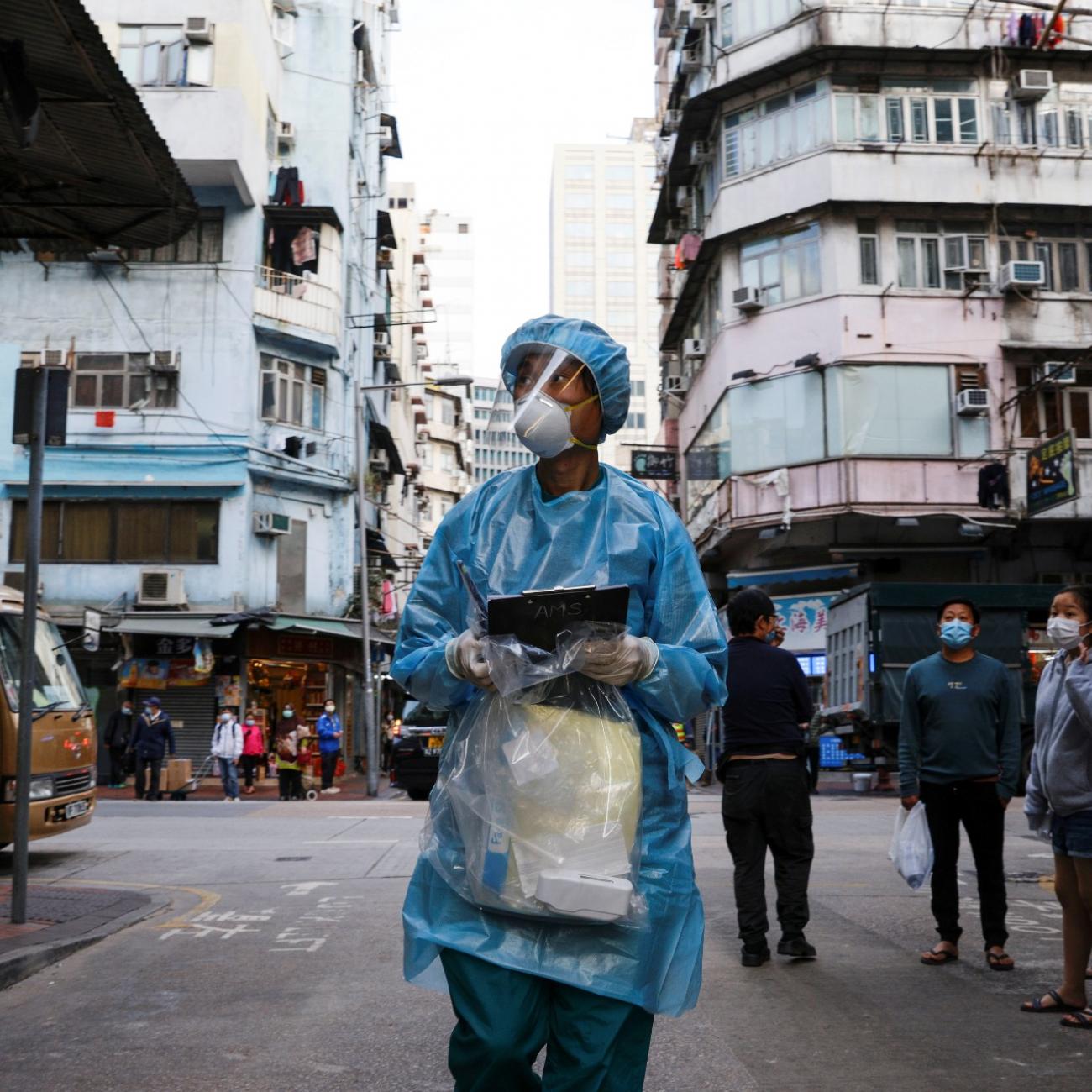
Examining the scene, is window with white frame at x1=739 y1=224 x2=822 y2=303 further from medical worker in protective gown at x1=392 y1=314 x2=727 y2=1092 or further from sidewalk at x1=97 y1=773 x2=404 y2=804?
medical worker in protective gown at x1=392 y1=314 x2=727 y2=1092

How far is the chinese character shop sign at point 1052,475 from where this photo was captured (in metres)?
24.4

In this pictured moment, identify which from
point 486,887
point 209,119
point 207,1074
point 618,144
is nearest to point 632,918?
point 486,887

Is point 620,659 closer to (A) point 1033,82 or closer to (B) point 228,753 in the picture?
(B) point 228,753

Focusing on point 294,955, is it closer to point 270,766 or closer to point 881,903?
point 881,903

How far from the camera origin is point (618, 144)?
155500 millimetres

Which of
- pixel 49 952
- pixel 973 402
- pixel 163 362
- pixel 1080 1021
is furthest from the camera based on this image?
pixel 163 362

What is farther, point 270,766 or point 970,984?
point 270,766

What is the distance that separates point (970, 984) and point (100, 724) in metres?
26.9

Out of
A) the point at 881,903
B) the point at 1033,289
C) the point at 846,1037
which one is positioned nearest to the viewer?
the point at 846,1037

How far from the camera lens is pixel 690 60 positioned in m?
32.5

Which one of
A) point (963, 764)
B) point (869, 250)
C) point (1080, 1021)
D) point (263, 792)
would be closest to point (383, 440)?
point (263, 792)

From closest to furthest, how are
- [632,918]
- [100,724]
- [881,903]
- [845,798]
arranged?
[632,918] < [881,903] < [845,798] < [100,724]

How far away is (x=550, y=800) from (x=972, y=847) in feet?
15.3

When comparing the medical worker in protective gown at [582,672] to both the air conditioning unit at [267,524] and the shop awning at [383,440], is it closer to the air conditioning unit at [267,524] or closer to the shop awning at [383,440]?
the air conditioning unit at [267,524]
